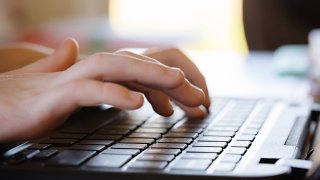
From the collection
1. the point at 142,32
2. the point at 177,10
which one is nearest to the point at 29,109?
the point at 142,32

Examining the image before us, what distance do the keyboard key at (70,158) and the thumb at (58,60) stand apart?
206 millimetres

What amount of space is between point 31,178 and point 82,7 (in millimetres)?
3387

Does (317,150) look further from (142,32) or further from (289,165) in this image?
(142,32)

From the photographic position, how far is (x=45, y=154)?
537 millimetres

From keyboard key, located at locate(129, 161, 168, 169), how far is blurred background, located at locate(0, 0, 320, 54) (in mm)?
1519

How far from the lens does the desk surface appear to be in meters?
1.16

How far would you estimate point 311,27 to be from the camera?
2.69 metres

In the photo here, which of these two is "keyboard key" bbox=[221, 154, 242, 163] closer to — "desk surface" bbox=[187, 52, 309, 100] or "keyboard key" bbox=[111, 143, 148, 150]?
"keyboard key" bbox=[111, 143, 148, 150]

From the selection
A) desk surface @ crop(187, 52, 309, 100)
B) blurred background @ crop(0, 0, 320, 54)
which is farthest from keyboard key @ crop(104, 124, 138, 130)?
blurred background @ crop(0, 0, 320, 54)

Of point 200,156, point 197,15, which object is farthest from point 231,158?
point 197,15

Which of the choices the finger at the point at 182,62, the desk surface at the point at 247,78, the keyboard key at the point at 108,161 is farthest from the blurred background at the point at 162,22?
the keyboard key at the point at 108,161

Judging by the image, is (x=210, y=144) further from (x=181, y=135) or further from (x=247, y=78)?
(x=247, y=78)

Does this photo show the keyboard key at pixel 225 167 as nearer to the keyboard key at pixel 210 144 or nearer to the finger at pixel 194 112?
the keyboard key at pixel 210 144

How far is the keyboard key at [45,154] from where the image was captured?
53 centimetres
